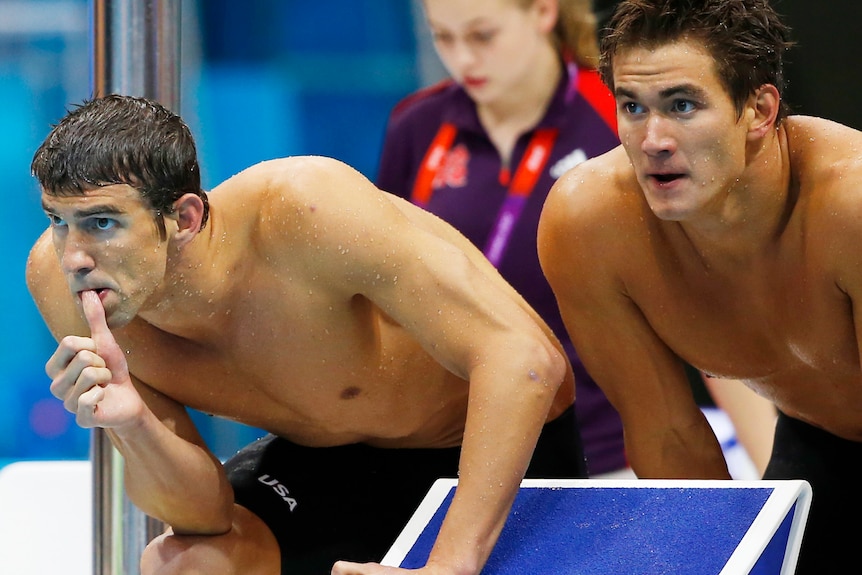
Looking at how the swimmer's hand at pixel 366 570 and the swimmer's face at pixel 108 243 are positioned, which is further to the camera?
the swimmer's face at pixel 108 243

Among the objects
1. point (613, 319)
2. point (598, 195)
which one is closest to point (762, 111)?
point (598, 195)

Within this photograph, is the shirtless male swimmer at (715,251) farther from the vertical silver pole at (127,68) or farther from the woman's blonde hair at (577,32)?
the woman's blonde hair at (577,32)

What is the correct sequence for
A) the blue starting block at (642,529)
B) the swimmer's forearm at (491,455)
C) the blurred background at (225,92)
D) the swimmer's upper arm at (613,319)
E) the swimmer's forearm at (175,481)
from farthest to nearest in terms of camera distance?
the blurred background at (225,92)
the swimmer's upper arm at (613,319)
the swimmer's forearm at (175,481)
the swimmer's forearm at (491,455)
the blue starting block at (642,529)

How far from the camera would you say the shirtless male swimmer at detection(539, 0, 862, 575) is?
1795 mm

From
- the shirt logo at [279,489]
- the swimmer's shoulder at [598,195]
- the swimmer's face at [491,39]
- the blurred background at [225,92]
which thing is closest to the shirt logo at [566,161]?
the swimmer's face at [491,39]

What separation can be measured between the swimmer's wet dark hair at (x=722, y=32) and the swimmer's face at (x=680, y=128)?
2cm

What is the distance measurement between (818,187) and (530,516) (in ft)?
2.04

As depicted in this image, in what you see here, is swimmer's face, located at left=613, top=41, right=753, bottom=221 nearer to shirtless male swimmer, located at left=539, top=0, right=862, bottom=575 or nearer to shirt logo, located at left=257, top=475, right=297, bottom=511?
shirtless male swimmer, located at left=539, top=0, right=862, bottom=575

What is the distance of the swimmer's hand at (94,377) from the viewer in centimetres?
164

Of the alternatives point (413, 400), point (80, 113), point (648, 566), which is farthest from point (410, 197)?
point (648, 566)

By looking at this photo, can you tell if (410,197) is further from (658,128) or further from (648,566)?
(648,566)

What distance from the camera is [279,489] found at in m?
2.15

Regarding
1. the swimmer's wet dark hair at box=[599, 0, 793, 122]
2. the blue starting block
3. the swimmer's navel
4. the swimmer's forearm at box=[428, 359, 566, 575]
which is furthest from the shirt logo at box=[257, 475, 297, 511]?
the swimmer's wet dark hair at box=[599, 0, 793, 122]

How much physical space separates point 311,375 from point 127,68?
554 millimetres
